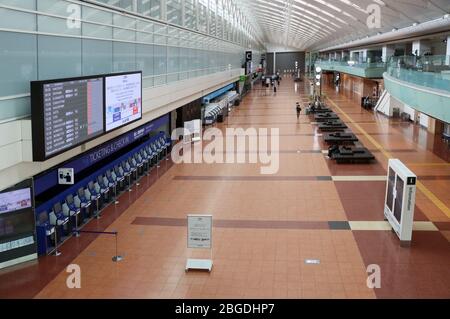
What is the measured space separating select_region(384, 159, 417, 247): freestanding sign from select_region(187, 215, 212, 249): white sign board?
4.76m

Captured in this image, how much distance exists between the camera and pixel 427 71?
16.6 meters

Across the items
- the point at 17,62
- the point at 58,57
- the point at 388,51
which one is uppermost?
the point at 388,51

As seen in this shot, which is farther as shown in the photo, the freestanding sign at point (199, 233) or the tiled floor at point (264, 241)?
the freestanding sign at point (199, 233)

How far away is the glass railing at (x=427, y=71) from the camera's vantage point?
45.0 feet

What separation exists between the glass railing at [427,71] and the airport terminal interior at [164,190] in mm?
99

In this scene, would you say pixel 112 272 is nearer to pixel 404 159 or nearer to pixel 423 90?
pixel 423 90

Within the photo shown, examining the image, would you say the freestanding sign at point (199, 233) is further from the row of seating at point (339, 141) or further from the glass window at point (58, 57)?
the row of seating at point (339, 141)

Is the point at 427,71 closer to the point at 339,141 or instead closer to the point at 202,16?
the point at 339,141

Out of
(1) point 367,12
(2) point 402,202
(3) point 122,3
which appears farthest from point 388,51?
(2) point 402,202

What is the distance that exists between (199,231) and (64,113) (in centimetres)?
363

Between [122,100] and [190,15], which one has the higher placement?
[190,15]

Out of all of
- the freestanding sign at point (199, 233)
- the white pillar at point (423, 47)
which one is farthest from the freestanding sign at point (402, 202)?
the white pillar at point (423, 47)
